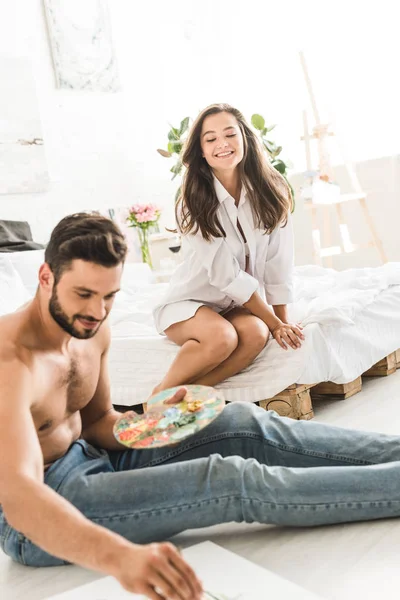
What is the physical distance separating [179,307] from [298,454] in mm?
983

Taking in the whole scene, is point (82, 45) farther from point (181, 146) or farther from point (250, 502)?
point (250, 502)

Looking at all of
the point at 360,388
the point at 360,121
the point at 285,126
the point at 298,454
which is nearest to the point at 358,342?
the point at 360,388

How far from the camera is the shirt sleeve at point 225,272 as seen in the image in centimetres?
245

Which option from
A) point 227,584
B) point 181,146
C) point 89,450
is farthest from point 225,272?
point 181,146

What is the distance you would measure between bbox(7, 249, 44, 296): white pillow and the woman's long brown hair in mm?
1131

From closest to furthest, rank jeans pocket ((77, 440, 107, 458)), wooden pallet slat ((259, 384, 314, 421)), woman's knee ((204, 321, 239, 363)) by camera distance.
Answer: jeans pocket ((77, 440, 107, 458)) < woman's knee ((204, 321, 239, 363)) < wooden pallet slat ((259, 384, 314, 421))

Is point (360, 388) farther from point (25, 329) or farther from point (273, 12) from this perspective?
point (273, 12)

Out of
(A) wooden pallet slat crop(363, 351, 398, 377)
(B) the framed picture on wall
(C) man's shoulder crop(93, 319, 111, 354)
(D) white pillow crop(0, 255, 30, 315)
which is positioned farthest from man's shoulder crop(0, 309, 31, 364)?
(B) the framed picture on wall

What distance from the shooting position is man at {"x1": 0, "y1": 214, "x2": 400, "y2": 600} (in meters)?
1.08

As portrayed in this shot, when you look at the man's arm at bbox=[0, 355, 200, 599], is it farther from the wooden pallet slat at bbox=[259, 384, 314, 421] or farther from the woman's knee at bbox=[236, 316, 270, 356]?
the wooden pallet slat at bbox=[259, 384, 314, 421]

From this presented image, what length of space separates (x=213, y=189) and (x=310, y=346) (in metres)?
0.67

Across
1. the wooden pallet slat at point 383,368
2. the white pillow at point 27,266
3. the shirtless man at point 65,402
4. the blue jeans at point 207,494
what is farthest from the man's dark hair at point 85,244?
the white pillow at point 27,266

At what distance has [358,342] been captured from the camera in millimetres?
2666

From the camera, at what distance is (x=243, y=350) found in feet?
7.93
